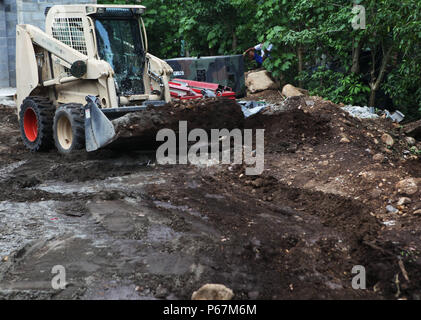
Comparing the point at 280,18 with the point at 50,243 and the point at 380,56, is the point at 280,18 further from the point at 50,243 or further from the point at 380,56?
the point at 50,243

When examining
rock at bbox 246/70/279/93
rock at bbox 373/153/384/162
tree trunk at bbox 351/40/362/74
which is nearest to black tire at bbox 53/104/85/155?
rock at bbox 373/153/384/162

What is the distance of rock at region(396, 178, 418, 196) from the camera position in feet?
19.6

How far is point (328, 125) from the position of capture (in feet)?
28.0

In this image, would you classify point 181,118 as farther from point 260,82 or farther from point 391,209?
point 260,82

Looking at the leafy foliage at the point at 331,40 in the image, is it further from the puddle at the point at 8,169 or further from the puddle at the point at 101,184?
the puddle at the point at 8,169

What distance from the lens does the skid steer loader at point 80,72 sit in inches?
329

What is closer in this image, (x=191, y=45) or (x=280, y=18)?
(x=280, y=18)

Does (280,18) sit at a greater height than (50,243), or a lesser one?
greater

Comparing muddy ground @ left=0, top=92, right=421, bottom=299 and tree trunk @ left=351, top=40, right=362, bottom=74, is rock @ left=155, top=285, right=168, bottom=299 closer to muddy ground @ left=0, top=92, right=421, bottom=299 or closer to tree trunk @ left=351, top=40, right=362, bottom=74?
muddy ground @ left=0, top=92, right=421, bottom=299

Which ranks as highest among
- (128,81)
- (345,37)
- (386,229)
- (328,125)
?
(345,37)

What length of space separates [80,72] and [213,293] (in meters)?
5.80

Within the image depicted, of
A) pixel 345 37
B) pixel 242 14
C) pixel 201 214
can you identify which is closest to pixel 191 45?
pixel 242 14

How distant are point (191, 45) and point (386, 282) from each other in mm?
13575

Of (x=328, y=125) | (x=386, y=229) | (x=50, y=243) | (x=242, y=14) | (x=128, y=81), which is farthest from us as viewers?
(x=242, y=14)
